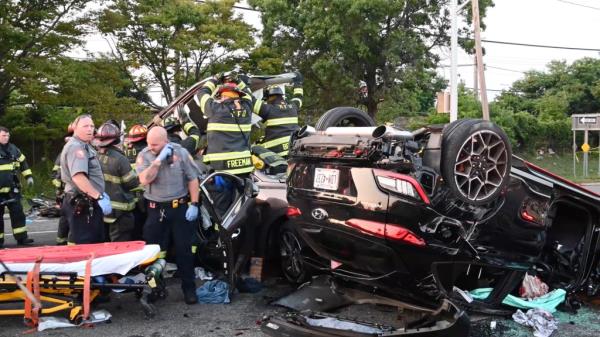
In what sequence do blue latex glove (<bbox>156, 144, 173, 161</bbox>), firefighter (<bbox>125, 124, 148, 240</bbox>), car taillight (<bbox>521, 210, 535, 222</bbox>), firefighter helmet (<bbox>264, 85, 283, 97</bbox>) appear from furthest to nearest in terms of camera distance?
firefighter helmet (<bbox>264, 85, 283, 97</bbox>)
firefighter (<bbox>125, 124, 148, 240</bbox>)
blue latex glove (<bbox>156, 144, 173, 161</bbox>)
car taillight (<bbox>521, 210, 535, 222</bbox>)

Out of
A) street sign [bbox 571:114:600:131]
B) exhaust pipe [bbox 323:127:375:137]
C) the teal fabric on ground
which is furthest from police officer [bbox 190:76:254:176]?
street sign [bbox 571:114:600:131]

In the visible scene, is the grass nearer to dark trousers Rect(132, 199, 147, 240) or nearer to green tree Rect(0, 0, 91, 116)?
green tree Rect(0, 0, 91, 116)

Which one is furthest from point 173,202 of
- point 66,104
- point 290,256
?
point 66,104

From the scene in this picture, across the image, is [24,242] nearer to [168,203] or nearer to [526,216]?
[168,203]

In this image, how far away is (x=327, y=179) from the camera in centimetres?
382

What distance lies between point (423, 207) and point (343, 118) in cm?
143

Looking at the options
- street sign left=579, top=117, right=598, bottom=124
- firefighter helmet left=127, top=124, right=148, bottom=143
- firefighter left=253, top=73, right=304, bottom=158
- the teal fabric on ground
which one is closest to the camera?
the teal fabric on ground

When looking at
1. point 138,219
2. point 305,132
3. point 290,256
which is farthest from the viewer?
point 138,219

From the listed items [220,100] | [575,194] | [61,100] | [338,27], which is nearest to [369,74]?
[338,27]

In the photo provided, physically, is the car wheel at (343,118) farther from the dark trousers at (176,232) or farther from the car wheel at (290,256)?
the dark trousers at (176,232)

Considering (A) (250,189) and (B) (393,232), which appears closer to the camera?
(B) (393,232)

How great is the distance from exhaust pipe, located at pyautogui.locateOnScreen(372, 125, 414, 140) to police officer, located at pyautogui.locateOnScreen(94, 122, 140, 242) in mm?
3139

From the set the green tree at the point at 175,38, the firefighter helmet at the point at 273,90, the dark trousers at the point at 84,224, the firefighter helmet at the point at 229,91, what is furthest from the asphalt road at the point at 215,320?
the green tree at the point at 175,38

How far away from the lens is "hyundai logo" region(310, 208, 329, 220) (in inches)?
150
